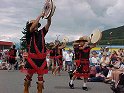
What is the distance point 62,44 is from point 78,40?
8.86 meters

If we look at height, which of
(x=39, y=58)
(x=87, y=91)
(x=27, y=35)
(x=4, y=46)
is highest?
(x=4, y=46)

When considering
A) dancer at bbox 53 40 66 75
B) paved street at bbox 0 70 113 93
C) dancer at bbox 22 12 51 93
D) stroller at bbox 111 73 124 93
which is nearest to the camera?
dancer at bbox 22 12 51 93

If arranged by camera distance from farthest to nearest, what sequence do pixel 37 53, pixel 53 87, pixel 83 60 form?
pixel 53 87, pixel 83 60, pixel 37 53

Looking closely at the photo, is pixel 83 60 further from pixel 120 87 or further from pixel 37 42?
pixel 37 42

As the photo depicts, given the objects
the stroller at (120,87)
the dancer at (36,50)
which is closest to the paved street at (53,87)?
the stroller at (120,87)

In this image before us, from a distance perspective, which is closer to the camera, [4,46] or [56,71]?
[56,71]

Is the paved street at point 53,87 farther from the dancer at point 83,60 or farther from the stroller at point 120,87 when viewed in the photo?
the stroller at point 120,87

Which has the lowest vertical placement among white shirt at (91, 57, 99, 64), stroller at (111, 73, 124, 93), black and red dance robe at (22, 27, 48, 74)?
stroller at (111, 73, 124, 93)

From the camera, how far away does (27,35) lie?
9.12 m

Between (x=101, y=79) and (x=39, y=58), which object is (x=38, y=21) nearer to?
(x=39, y=58)

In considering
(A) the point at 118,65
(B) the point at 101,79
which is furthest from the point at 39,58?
(B) the point at 101,79

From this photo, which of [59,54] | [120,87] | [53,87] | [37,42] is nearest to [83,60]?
[53,87]

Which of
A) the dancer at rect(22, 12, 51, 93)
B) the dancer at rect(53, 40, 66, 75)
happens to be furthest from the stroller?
the dancer at rect(53, 40, 66, 75)

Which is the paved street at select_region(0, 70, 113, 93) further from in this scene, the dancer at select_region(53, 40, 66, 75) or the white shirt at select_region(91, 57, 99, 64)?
the white shirt at select_region(91, 57, 99, 64)
